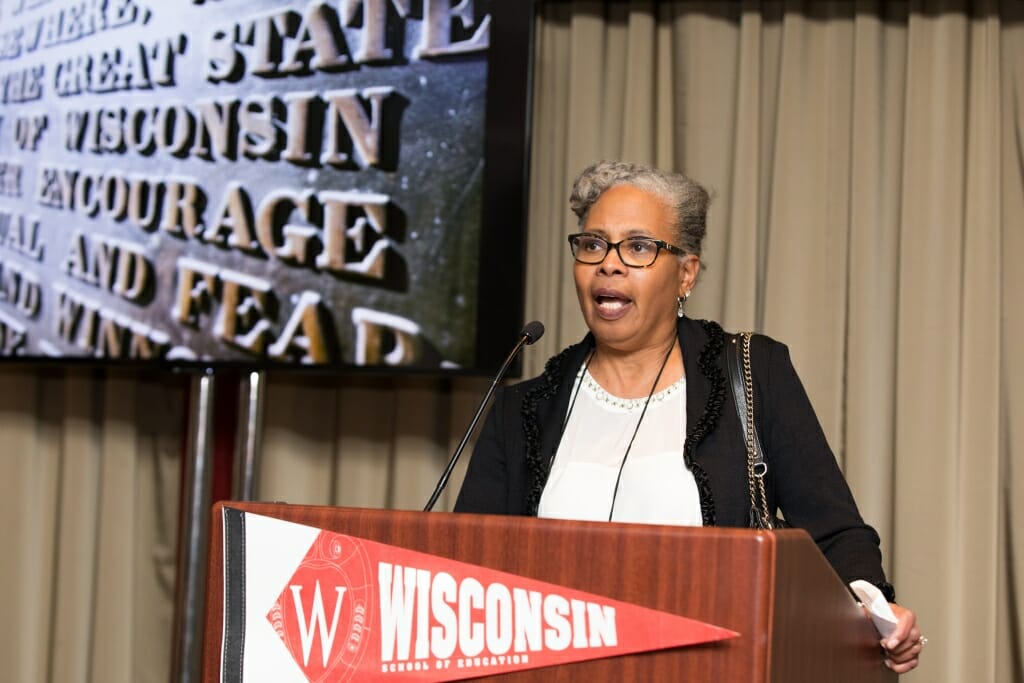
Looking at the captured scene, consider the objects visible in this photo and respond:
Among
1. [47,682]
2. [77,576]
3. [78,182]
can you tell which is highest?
[78,182]

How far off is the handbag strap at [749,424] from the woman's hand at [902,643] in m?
0.28

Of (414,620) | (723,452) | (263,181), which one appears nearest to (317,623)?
(414,620)

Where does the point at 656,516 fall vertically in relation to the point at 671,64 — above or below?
below

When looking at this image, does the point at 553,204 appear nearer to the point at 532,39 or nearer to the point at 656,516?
the point at 532,39

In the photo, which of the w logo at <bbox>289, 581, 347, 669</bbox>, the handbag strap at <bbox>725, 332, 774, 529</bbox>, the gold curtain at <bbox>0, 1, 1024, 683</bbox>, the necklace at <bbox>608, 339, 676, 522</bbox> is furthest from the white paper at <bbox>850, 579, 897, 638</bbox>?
the gold curtain at <bbox>0, 1, 1024, 683</bbox>

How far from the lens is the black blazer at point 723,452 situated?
1.82 m

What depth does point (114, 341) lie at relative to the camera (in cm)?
325

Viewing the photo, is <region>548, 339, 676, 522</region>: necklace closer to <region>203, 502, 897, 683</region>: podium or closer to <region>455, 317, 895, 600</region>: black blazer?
<region>455, 317, 895, 600</region>: black blazer

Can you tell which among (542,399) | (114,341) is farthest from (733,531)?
(114,341)

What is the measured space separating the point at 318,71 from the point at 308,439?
1.09m

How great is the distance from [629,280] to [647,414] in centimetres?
24

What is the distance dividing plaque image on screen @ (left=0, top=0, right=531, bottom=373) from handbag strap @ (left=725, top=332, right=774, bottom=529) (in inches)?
39.5

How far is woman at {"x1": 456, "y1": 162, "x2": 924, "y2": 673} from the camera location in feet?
6.18

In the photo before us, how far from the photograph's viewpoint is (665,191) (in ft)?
6.85
